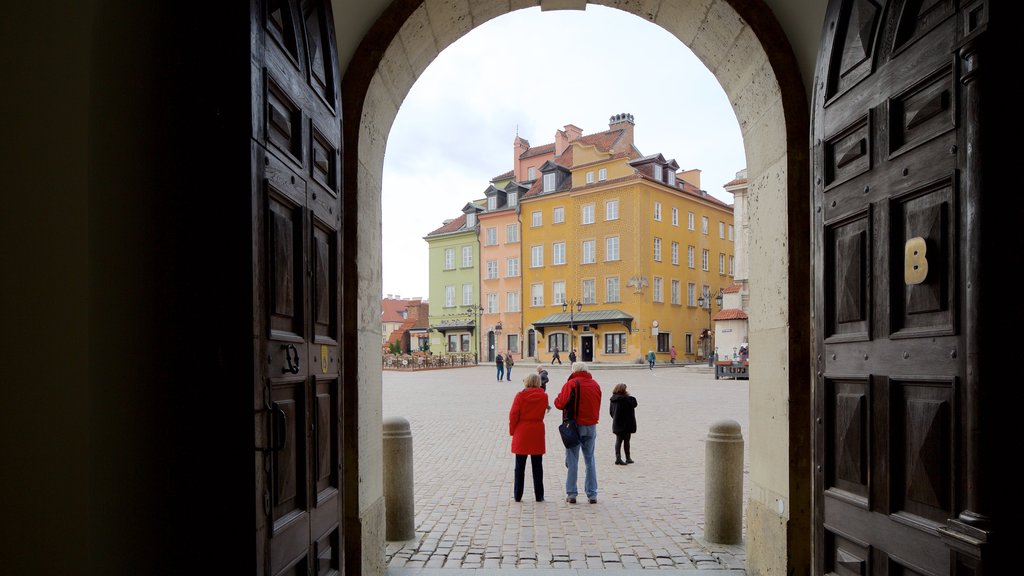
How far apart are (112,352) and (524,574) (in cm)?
375

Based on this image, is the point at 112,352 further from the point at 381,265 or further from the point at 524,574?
the point at 524,574

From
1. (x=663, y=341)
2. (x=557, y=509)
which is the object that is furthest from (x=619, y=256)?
(x=557, y=509)

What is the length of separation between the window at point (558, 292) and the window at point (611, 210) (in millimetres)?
5822

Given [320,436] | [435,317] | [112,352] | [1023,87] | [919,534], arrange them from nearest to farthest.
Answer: [1023,87], [112,352], [919,534], [320,436], [435,317]

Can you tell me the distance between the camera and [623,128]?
48312 millimetres

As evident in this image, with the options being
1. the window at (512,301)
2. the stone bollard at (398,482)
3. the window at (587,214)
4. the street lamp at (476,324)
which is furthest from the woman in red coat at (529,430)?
the street lamp at (476,324)

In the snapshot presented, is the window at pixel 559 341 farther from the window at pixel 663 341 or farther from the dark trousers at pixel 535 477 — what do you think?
the dark trousers at pixel 535 477

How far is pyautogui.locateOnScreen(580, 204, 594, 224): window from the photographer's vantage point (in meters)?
46.0

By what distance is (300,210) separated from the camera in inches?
120

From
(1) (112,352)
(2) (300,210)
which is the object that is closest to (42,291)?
(1) (112,352)

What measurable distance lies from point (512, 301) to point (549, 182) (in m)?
9.24

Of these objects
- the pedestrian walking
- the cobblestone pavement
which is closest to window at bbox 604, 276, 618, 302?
the cobblestone pavement

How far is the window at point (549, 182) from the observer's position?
160ft

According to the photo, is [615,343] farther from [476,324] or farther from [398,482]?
[398,482]
